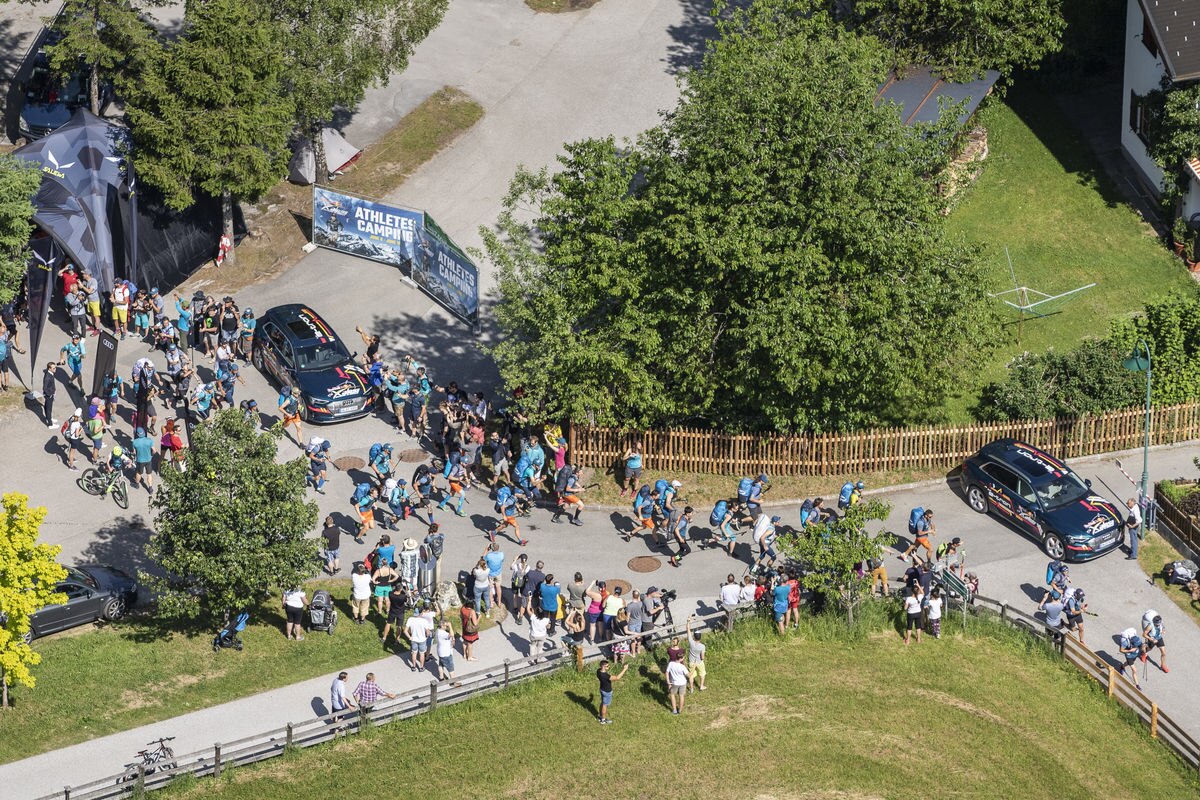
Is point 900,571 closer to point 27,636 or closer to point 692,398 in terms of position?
point 692,398

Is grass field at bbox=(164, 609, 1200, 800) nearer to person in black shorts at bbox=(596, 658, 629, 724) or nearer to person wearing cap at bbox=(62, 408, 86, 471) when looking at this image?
person in black shorts at bbox=(596, 658, 629, 724)

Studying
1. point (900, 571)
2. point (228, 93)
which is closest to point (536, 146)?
point (228, 93)

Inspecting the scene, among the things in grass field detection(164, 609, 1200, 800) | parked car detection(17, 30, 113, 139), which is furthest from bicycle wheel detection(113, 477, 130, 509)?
parked car detection(17, 30, 113, 139)

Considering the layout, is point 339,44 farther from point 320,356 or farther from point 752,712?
point 752,712

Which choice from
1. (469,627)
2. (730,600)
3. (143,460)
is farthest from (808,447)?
(143,460)

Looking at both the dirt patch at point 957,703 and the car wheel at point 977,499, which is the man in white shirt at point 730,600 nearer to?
the dirt patch at point 957,703
